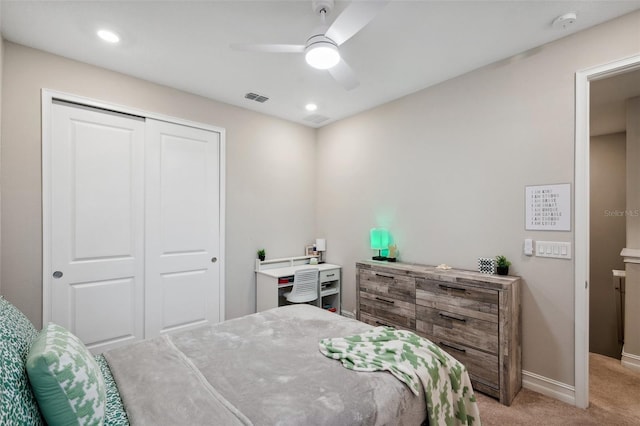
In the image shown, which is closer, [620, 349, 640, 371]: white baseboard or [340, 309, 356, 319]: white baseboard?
[620, 349, 640, 371]: white baseboard

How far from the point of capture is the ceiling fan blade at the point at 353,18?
1503mm

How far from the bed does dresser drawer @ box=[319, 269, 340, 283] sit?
200 cm

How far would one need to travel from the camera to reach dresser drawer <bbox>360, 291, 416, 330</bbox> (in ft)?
9.51

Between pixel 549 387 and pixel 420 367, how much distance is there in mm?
1692

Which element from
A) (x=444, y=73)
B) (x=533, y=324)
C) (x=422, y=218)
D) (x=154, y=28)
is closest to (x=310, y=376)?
(x=533, y=324)

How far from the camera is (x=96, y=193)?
277 cm

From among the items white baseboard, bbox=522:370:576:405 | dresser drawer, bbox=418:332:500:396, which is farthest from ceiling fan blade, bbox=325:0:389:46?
white baseboard, bbox=522:370:576:405

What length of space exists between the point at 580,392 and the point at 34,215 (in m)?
4.51

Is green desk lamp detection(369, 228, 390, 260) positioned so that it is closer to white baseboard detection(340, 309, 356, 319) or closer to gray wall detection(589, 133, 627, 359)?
white baseboard detection(340, 309, 356, 319)

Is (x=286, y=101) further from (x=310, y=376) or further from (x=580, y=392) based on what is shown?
(x=580, y=392)

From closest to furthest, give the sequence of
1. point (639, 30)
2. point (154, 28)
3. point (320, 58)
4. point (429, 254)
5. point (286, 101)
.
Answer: point (320, 58), point (639, 30), point (154, 28), point (429, 254), point (286, 101)

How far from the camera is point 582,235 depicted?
224cm

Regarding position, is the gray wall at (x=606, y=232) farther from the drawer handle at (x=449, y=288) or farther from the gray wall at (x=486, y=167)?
the drawer handle at (x=449, y=288)

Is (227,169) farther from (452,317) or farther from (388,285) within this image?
(452,317)
